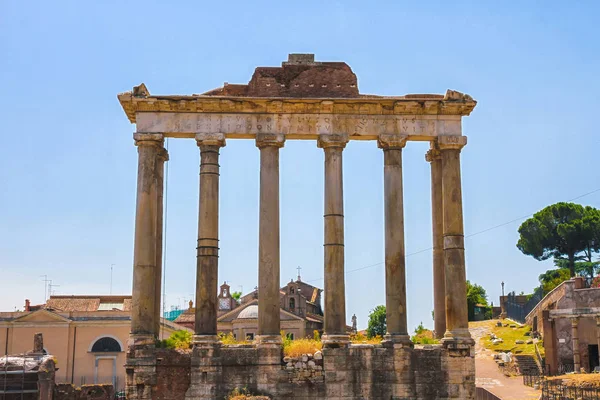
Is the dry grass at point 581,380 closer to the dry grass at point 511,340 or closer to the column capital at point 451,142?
the dry grass at point 511,340

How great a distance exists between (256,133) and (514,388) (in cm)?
2029

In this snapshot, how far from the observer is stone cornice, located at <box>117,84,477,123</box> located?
72.2 feet

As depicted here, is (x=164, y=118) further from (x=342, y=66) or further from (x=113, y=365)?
(x=113, y=365)

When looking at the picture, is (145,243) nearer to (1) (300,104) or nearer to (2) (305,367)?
(2) (305,367)

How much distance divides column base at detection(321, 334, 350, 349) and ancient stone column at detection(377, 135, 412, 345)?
Answer: 45.8 inches

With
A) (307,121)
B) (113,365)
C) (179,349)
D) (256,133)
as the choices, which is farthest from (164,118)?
(113,365)

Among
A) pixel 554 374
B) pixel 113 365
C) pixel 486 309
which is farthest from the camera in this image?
pixel 486 309

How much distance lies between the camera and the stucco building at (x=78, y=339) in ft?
164

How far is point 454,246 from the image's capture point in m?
21.8

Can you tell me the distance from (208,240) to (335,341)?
4386mm

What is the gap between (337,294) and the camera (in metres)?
21.4

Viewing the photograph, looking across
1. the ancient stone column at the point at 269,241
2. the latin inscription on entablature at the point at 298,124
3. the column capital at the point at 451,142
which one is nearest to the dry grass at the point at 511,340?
the column capital at the point at 451,142

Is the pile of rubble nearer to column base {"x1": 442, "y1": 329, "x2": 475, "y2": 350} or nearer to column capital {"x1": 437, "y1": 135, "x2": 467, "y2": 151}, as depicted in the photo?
column base {"x1": 442, "y1": 329, "x2": 475, "y2": 350}

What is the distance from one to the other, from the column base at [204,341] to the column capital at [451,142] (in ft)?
27.5
